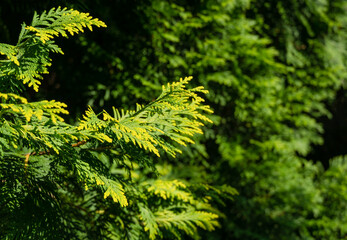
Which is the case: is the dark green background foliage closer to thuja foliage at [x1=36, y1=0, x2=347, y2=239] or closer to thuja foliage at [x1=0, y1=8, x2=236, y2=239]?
thuja foliage at [x1=36, y1=0, x2=347, y2=239]

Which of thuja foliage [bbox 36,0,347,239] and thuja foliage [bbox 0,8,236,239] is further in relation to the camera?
thuja foliage [bbox 36,0,347,239]

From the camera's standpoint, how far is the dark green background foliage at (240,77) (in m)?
3.29

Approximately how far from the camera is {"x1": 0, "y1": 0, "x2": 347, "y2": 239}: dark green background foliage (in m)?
3.29

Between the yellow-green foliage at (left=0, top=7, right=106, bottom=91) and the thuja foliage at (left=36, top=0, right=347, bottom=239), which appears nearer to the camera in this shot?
the yellow-green foliage at (left=0, top=7, right=106, bottom=91)

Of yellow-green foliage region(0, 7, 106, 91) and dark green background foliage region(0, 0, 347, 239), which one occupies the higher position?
yellow-green foliage region(0, 7, 106, 91)

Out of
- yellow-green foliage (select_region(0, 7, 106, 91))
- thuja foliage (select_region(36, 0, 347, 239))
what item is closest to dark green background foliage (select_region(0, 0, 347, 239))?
thuja foliage (select_region(36, 0, 347, 239))

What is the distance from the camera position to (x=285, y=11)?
4.50m

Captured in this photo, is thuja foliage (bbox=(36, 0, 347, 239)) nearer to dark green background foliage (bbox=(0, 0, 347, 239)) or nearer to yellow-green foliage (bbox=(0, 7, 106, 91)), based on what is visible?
dark green background foliage (bbox=(0, 0, 347, 239))

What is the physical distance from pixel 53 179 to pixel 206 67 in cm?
234

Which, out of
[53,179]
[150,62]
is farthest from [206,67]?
[53,179]

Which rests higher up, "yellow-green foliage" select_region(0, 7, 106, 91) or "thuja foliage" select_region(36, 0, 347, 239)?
"yellow-green foliage" select_region(0, 7, 106, 91)

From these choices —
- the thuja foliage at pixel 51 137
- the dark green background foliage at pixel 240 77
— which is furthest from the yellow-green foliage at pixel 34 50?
the dark green background foliage at pixel 240 77

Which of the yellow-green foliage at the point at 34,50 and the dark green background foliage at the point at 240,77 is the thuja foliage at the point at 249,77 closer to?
the dark green background foliage at the point at 240,77

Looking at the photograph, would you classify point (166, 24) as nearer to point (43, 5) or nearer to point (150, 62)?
point (150, 62)
